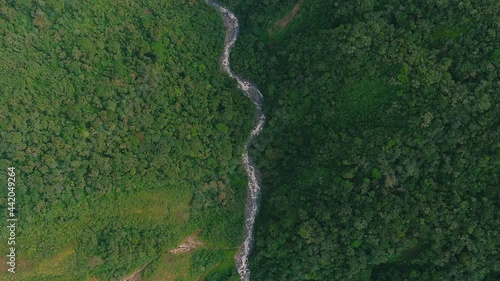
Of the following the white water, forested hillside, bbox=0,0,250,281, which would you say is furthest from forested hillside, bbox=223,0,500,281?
forested hillside, bbox=0,0,250,281

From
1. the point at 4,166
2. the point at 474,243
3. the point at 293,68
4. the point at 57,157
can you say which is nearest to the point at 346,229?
the point at 474,243

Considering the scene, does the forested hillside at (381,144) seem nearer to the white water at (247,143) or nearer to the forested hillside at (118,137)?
the white water at (247,143)

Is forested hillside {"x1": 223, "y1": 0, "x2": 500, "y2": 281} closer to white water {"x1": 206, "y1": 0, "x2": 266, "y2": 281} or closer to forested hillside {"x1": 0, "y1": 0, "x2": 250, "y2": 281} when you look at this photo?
white water {"x1": 206, "y1": 0, "x2": 266, "y2": 281}

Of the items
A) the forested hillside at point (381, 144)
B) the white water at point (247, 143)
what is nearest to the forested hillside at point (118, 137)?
the white water at point (247, 143)

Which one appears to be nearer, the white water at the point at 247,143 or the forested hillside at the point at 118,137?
the forested hillside at the point at 118,137

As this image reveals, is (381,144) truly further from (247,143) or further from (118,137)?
(118,137)

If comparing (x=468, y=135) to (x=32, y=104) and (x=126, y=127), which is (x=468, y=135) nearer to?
(x=126, y=127)

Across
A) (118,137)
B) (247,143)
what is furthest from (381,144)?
(118,137)
